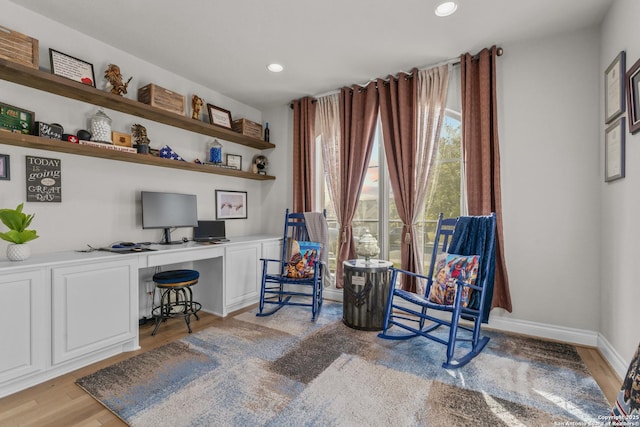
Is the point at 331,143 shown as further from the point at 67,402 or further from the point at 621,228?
the point at 67,402

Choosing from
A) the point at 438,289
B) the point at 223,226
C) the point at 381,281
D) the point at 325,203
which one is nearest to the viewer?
the point at 438,289

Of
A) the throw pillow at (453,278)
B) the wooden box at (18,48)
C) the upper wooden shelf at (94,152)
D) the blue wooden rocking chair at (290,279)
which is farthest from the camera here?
the blue wooden rocking chair at (290,279)

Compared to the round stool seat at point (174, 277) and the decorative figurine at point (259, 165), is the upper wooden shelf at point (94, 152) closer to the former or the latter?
the decorative figurine at point (259, 165)

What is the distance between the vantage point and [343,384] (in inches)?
77.1

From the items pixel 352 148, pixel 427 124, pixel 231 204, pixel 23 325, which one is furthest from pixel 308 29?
pixel 23 325

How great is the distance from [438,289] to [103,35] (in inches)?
139

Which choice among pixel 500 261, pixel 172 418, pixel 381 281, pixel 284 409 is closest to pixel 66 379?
pixel 172 418

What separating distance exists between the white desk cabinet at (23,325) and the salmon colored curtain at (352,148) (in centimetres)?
267

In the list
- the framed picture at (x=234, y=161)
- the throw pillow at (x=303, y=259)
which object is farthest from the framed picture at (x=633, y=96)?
the framed picture at (x=234, y=161)

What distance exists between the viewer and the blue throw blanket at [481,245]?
94.7 inches

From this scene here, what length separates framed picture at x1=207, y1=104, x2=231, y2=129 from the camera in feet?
12.0

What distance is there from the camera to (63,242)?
99.7 inches

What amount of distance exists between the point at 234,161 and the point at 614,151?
145 inches

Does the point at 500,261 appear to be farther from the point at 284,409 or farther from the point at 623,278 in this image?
the point at 284,409
